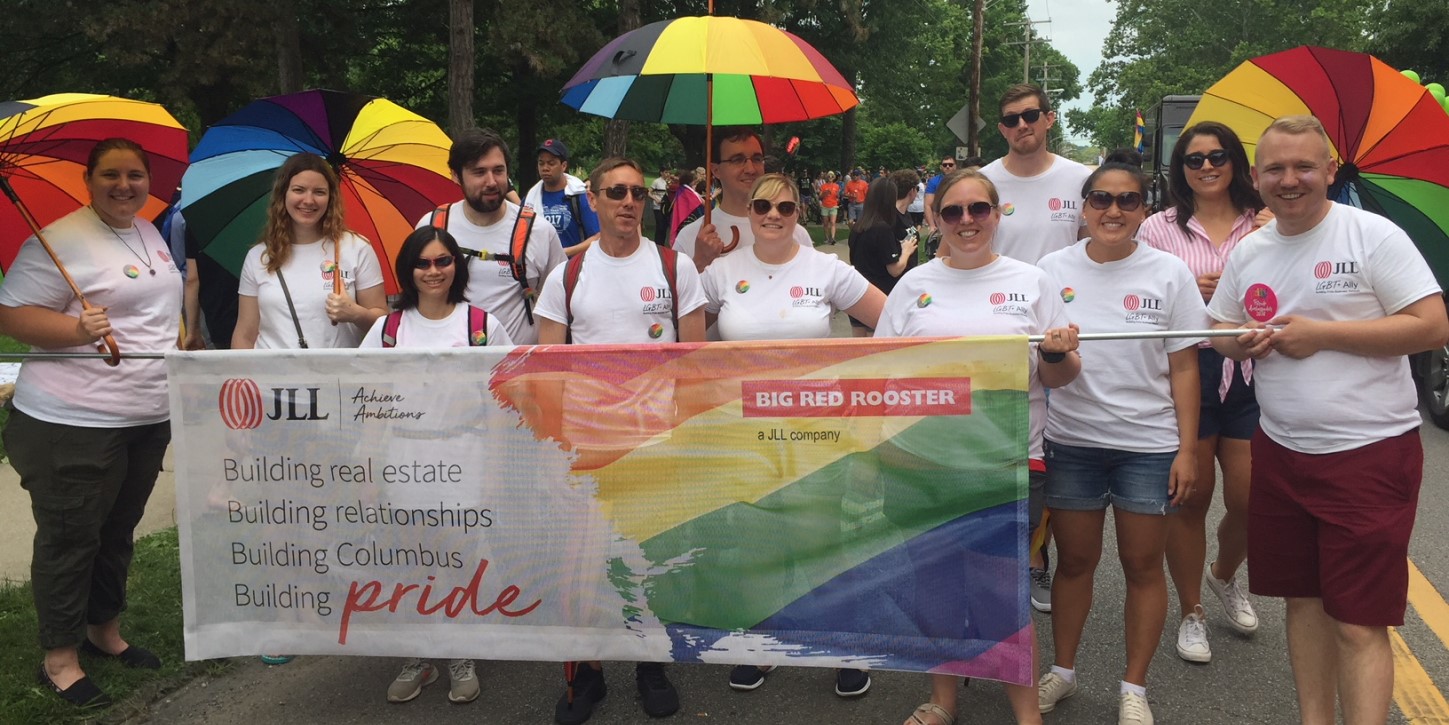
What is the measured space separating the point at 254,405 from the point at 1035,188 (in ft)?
10.5

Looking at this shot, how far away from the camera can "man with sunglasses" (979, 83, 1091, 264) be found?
452cm

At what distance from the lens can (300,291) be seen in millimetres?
4125

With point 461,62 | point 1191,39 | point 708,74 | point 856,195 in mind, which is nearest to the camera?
point 708,74

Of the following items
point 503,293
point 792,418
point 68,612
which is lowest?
point 68,612

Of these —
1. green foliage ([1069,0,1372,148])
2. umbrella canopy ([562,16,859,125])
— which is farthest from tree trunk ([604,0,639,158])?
green foliage ([1069,0,1372,148])

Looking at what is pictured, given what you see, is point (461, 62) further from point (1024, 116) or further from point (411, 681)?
point (411, 681)

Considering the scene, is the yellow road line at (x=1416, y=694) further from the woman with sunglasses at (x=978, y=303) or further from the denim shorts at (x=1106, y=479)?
the woman with sunglasses at (x=978, y=303)

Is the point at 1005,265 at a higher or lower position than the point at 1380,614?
higher

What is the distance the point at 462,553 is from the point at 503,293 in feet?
4.15

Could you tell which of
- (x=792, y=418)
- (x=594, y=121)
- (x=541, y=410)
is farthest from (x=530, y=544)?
(x=594, y=121)

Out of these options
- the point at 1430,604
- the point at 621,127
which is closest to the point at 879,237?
the point at 1430,604

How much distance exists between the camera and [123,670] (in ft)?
13.4

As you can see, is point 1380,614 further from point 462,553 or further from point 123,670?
point 123,670

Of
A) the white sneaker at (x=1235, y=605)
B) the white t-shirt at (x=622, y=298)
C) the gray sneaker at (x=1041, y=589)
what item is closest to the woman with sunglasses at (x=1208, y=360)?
the white sneaker at (x=1235, y=605)
